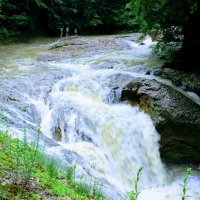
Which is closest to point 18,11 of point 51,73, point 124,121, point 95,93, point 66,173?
point 51,73

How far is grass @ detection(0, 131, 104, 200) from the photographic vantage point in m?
3.72

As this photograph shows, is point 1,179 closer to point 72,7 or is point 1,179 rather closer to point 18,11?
point 18,11

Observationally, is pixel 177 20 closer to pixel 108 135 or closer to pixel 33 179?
pixel 108 135

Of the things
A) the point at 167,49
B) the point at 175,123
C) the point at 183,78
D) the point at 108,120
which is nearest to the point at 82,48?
the point at 167,49

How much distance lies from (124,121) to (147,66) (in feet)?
15.2

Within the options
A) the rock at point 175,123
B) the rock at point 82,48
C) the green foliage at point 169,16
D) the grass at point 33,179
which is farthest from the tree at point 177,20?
the grass at point 33,179

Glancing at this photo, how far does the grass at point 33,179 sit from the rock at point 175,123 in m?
4.65

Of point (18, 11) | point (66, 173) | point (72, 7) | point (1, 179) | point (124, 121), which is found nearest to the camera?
point (1, 179)

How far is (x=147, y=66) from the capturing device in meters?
13.5

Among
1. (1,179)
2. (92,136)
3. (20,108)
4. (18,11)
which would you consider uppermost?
(18,11)

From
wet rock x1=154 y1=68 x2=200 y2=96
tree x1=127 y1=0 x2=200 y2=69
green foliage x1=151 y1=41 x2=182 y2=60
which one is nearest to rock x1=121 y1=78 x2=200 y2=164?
wet rock x1=154 y1=68 x2=200 y2=96

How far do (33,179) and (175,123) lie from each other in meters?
5.82

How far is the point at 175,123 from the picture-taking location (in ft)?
30.7

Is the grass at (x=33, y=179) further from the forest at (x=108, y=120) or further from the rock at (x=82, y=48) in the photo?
the rock at (x=82, y=48)
